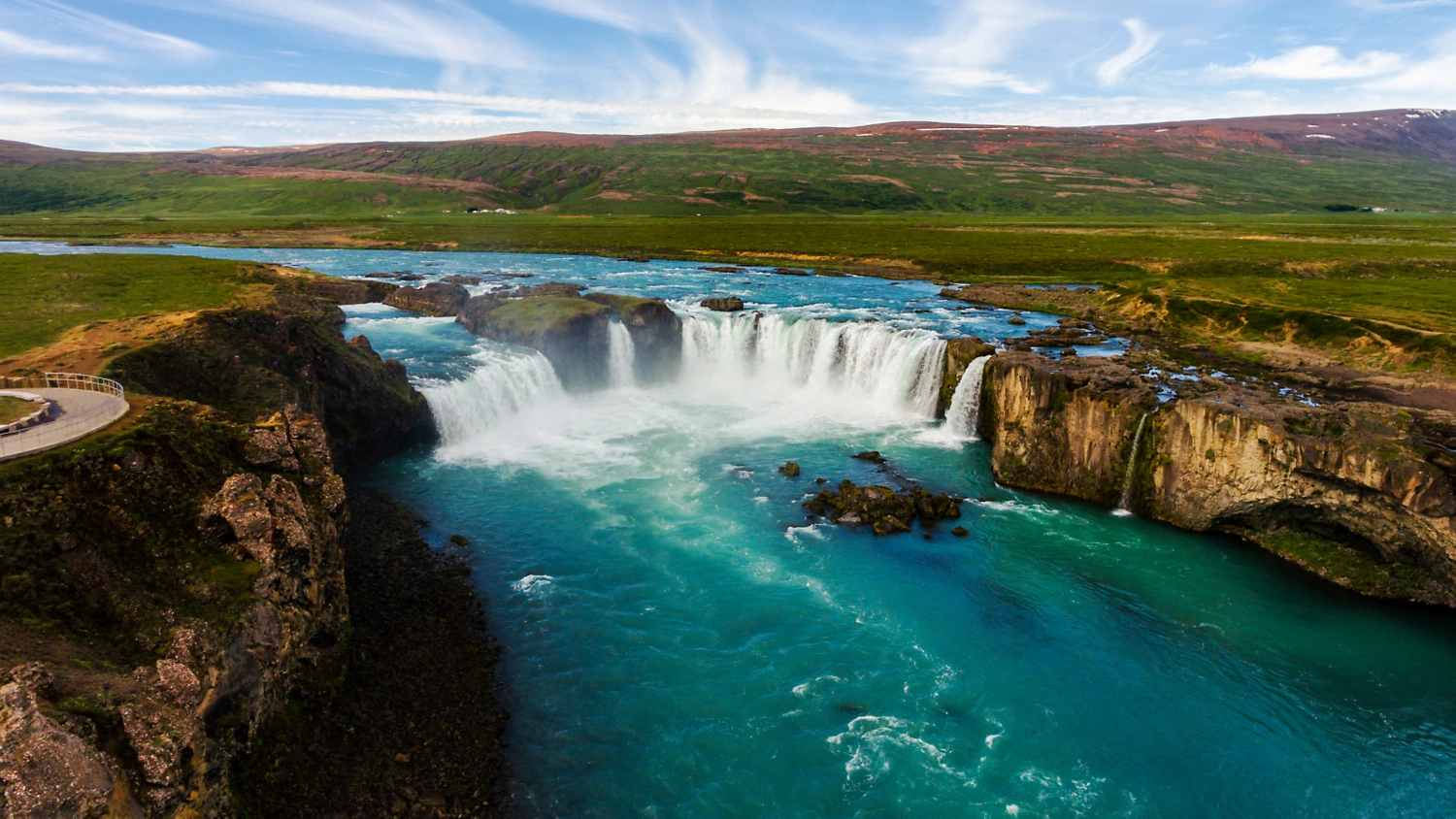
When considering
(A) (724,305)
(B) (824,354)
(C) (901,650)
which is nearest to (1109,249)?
(A) (724,305)

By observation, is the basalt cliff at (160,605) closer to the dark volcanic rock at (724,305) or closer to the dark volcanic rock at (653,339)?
the dark volcanic rock at (653,339)

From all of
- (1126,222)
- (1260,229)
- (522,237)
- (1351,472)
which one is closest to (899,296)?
(1351,472)

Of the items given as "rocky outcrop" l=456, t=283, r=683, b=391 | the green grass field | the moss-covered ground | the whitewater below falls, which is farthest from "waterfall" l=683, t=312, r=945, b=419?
the green grass field

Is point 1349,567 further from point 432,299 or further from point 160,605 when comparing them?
point 432,299

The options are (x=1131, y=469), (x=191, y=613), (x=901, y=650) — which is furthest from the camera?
(x=1131, y=469)

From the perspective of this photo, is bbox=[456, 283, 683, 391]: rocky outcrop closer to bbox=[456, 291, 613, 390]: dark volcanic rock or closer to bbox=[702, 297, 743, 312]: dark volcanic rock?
bbox=[456, 291, 613, 390]: dark volcanic rock

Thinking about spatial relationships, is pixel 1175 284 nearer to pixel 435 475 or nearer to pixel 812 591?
pixel 812 591
